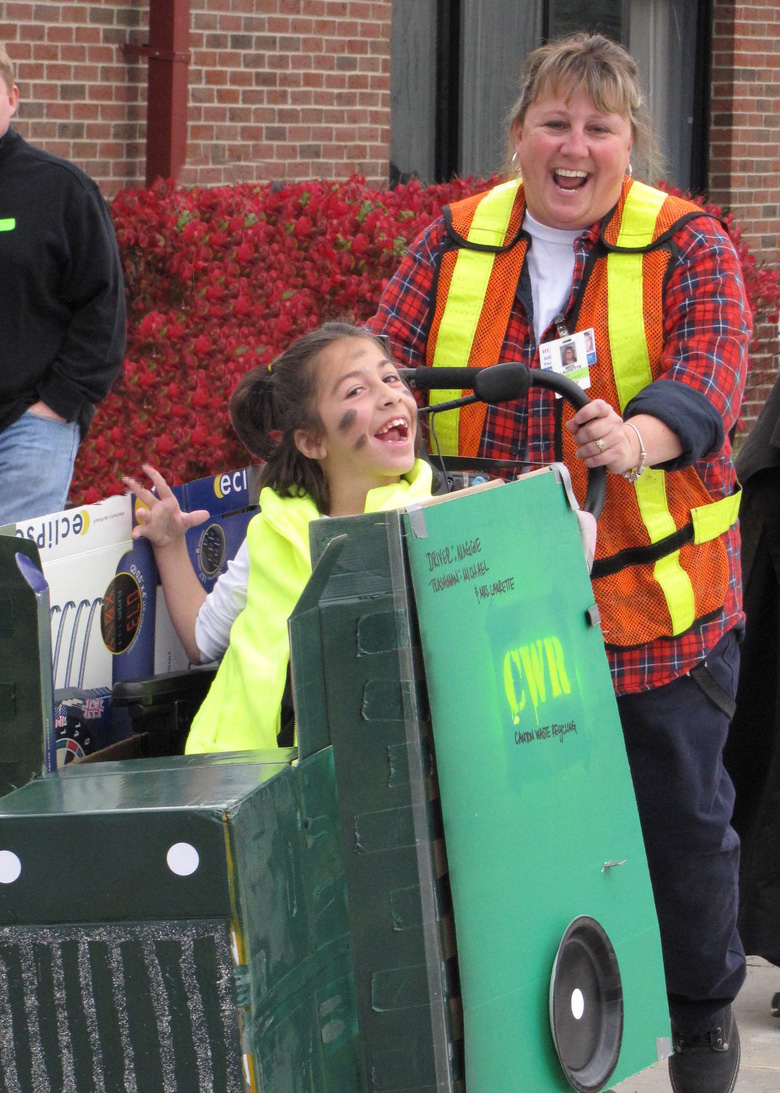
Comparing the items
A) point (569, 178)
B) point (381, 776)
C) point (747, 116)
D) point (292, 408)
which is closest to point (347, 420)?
point (292, 408)

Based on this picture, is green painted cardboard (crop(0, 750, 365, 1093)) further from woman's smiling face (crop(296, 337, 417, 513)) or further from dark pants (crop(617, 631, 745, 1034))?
dark pants (crop(617, 631, 745, 1034))

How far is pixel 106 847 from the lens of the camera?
195 cm

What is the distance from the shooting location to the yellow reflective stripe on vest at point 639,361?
3.13 meters

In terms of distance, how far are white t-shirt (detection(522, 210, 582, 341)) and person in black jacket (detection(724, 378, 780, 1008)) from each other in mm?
1002

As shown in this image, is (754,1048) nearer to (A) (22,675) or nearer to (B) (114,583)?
(B) (114,583)

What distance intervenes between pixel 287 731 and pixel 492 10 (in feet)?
23.9

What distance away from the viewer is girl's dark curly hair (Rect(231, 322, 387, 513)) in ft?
10.3

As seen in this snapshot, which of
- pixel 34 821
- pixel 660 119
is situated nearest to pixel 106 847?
pixel 34 821

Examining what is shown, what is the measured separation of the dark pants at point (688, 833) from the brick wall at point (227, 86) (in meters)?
4.56

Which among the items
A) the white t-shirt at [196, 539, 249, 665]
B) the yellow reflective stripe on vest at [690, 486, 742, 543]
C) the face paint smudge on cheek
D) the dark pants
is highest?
the face paint smudge on cheek

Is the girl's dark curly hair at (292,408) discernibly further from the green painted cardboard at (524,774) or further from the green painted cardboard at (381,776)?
the green painted cardboard at (381,776)

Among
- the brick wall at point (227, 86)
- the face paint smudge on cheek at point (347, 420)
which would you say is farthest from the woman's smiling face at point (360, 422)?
the brick wall at point (227, 86)

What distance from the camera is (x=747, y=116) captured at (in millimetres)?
10250

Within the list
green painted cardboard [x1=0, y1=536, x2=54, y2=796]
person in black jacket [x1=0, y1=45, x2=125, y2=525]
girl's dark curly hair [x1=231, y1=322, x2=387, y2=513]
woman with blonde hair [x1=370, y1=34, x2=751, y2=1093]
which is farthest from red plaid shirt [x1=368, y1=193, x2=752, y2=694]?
person in black jacket [x1=0, y1=45, x2=125, y2=525]
